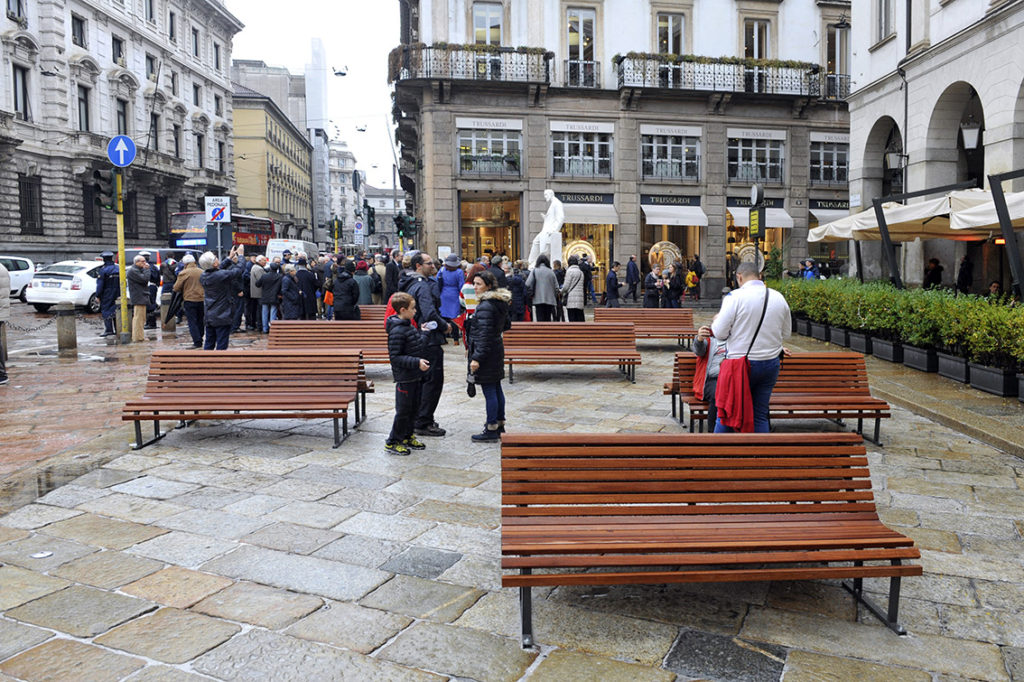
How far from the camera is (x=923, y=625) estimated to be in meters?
3.85

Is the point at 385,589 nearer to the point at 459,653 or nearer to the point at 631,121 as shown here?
the point at 459,653

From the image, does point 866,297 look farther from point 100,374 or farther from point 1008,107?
point 100,374

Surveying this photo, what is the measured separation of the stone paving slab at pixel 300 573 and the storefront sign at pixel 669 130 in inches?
1121

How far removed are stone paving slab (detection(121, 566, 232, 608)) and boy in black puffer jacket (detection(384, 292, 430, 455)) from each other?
110 inches

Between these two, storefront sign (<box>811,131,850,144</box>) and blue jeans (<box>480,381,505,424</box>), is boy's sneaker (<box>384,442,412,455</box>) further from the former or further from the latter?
storefront sign (<box>811,131,850,144</box>)

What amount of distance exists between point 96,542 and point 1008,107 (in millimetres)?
17557

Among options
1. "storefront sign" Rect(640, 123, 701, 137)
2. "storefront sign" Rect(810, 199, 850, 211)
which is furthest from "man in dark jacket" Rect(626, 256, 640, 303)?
"storefront sign" Rect(810, 199, 850, 211)

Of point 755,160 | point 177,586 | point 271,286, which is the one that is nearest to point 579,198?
point 755,160

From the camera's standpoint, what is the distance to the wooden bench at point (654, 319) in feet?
45.2

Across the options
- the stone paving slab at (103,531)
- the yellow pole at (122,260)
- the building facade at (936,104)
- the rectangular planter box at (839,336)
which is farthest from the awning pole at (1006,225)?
the yellow pole at (122,260)

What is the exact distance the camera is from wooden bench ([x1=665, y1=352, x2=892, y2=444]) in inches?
291

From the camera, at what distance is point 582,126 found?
30391mm

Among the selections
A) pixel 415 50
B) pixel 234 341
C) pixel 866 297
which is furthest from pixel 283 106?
pixel 866 297

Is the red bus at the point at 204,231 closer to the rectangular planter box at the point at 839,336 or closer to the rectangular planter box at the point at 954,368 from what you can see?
the rectangular planter box at the point at 839,336
